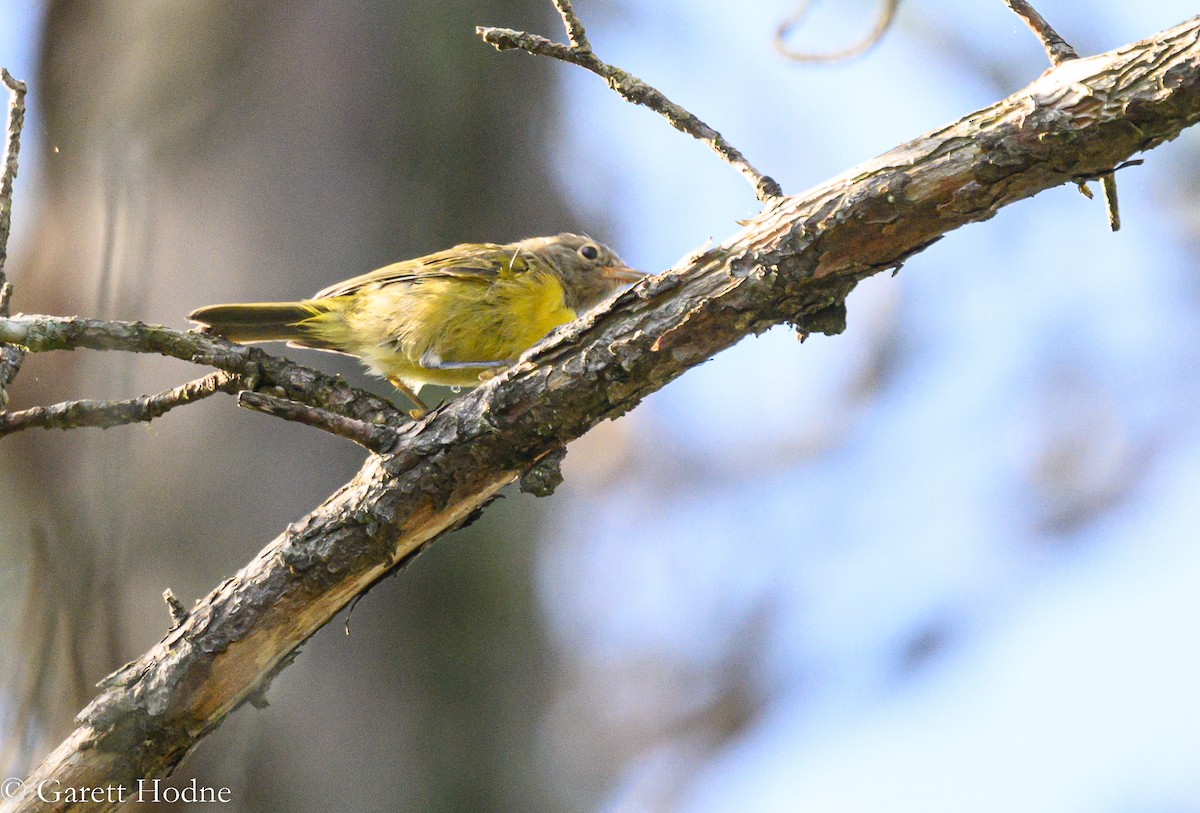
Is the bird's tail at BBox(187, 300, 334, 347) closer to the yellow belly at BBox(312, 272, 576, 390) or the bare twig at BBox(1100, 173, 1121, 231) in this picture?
the yellow belly at BBox(312, 272, 576, 390)

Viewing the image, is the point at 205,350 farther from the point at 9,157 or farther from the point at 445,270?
the point at 445,270

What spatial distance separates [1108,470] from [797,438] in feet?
8.30

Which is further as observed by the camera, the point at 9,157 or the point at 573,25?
the point at 9,157

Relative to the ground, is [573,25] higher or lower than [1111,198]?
higher

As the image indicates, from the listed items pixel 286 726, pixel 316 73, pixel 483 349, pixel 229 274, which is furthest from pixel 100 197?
pixel 286 726

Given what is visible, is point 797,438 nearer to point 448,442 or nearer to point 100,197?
point 100,197

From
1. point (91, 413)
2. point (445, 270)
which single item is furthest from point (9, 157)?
point (445, 270)

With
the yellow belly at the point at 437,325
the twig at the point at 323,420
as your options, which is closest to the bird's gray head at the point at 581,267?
the yellow belly at the point at 437,325

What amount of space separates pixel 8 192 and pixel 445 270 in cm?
183

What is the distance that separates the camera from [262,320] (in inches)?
169

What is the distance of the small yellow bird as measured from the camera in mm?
4305

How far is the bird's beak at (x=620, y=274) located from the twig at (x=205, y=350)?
2.33 meters

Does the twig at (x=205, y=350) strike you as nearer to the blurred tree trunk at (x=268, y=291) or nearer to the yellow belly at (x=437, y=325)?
the yellow belly at (x=437, y=325)

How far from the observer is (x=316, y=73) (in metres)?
5.84
